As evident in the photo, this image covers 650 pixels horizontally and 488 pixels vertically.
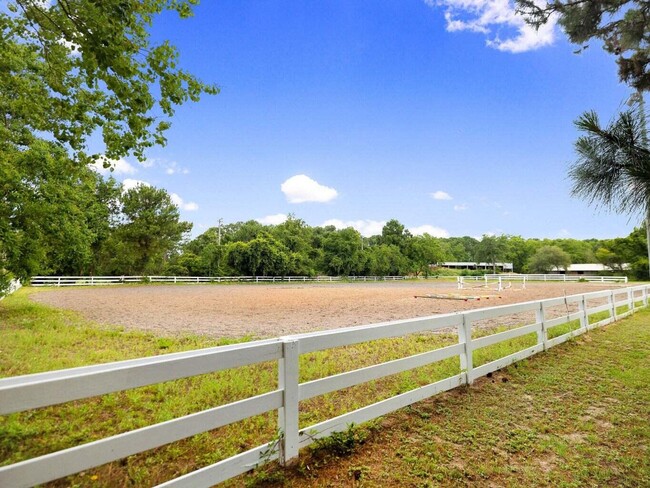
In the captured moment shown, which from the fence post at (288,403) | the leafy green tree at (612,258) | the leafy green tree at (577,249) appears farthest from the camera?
the leafy green tree at (577,249)

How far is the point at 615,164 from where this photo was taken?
11.4 ft

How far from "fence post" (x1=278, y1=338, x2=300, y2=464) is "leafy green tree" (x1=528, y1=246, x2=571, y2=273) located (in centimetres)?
8332

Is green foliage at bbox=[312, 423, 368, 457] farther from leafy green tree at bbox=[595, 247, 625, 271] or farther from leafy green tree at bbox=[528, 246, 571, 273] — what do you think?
leafy green tree at bbox=[528, 246, 571, 273]

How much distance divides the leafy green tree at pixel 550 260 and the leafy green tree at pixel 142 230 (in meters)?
69.4

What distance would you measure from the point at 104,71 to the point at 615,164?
19.0 feet

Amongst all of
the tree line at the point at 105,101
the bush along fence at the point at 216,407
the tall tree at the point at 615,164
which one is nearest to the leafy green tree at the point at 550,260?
the tree line at the point at 105,101

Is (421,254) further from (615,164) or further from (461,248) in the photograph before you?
(615,164)

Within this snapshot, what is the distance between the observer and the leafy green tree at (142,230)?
3716 cm

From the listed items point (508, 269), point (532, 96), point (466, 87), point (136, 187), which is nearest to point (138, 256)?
point (136, 187)

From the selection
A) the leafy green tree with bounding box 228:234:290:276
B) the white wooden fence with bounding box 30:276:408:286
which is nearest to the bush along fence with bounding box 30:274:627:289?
the white wooden fence with bounding box 30:276:408:286

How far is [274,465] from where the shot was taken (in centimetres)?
250

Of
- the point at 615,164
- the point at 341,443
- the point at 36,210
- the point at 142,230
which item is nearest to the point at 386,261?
the point at 142,230

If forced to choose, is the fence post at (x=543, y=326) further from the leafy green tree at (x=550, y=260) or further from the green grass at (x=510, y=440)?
the leafy green tree at (x=550, y=260)

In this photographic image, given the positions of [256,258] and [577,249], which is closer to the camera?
[256,258]
